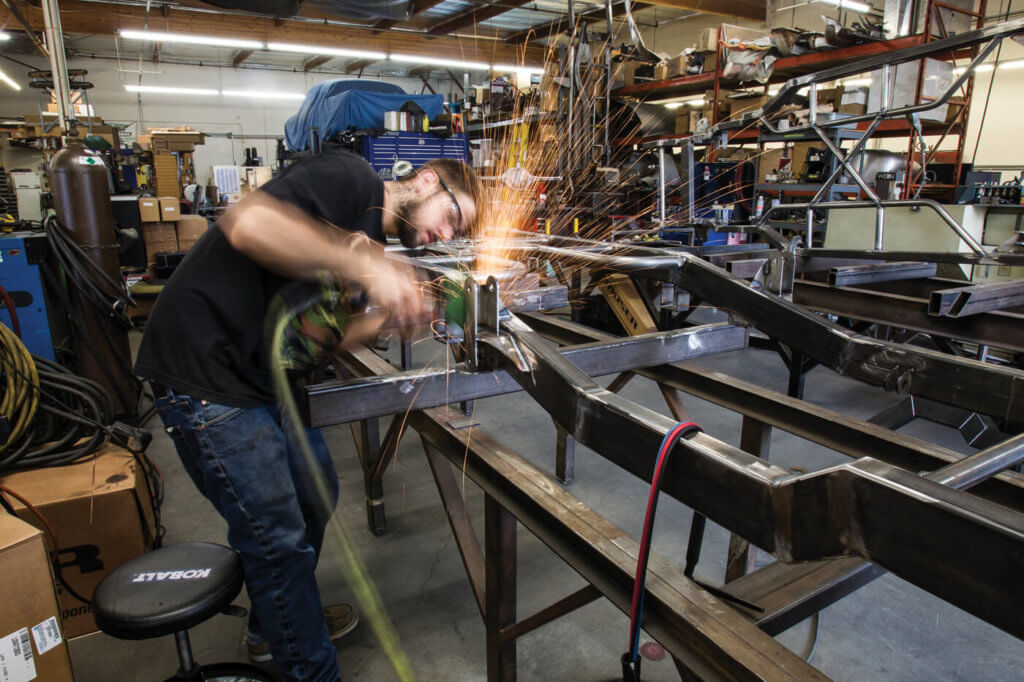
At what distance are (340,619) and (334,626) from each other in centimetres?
3

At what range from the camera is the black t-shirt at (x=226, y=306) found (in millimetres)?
1531

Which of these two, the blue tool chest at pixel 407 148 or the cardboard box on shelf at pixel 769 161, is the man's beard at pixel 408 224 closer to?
the blue tool chest at pixel 407 148

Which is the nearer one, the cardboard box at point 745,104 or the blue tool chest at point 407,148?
the cardboard box at point 745,104

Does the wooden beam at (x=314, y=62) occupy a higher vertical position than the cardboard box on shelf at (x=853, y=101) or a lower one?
higher

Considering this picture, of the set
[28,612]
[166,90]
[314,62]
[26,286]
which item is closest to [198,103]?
[166,90]

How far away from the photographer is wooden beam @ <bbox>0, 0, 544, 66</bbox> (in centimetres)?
1042

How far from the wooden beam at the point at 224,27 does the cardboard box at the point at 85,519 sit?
10631 millimetres

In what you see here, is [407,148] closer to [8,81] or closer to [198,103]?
[198,103]

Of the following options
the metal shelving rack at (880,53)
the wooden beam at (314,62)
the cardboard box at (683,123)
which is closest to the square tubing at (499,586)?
the metal shelving rack at (880,53)

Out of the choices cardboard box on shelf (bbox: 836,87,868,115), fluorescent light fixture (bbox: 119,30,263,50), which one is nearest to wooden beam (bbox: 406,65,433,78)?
fluorescent light fixture (bbox: 119,30,263,50)

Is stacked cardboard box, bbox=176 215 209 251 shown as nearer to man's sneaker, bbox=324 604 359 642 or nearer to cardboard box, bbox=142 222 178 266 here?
cardboard box, bbox=142 222 178 266

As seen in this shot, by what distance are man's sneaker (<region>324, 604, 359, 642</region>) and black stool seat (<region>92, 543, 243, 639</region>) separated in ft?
2.47

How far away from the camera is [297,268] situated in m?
1.54

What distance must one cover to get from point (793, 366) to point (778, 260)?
4.00 feet
